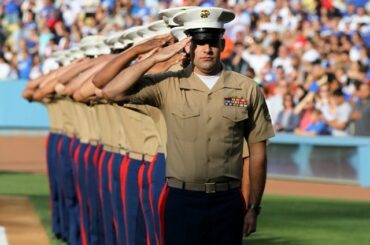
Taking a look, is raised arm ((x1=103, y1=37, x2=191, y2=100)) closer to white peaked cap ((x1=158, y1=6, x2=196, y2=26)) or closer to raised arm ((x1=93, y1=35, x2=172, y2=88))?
raised arm ((x1=93, y1=35, x2=172, y2=88))

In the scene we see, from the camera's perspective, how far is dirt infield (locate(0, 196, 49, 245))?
1190 centimetres

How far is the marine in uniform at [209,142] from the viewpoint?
236 inches

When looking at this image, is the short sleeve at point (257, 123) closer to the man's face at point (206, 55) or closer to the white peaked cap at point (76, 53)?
the man's face at point (206, 55)

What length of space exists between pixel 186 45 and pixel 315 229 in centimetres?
708

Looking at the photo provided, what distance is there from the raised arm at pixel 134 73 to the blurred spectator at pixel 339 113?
1296 cm

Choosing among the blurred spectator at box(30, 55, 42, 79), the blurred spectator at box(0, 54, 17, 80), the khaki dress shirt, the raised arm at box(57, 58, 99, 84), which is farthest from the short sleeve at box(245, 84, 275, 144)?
the blurred spectator at box(0, 54, 17, 80)

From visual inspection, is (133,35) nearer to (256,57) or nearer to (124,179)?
(124,179)

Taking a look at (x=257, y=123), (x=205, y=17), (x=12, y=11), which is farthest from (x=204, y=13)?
(x=12, y=11)

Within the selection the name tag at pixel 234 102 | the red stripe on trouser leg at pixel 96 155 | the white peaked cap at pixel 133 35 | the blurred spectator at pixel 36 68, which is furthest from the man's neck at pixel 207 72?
the blurred spectator at pixel 36 68

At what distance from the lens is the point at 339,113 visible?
1922 centimetres

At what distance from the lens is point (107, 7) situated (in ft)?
91.2

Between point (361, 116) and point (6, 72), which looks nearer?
point (361, 116)

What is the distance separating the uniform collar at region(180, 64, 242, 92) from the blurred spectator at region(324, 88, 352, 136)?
13249 millimetres

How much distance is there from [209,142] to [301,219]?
27.4 ft
